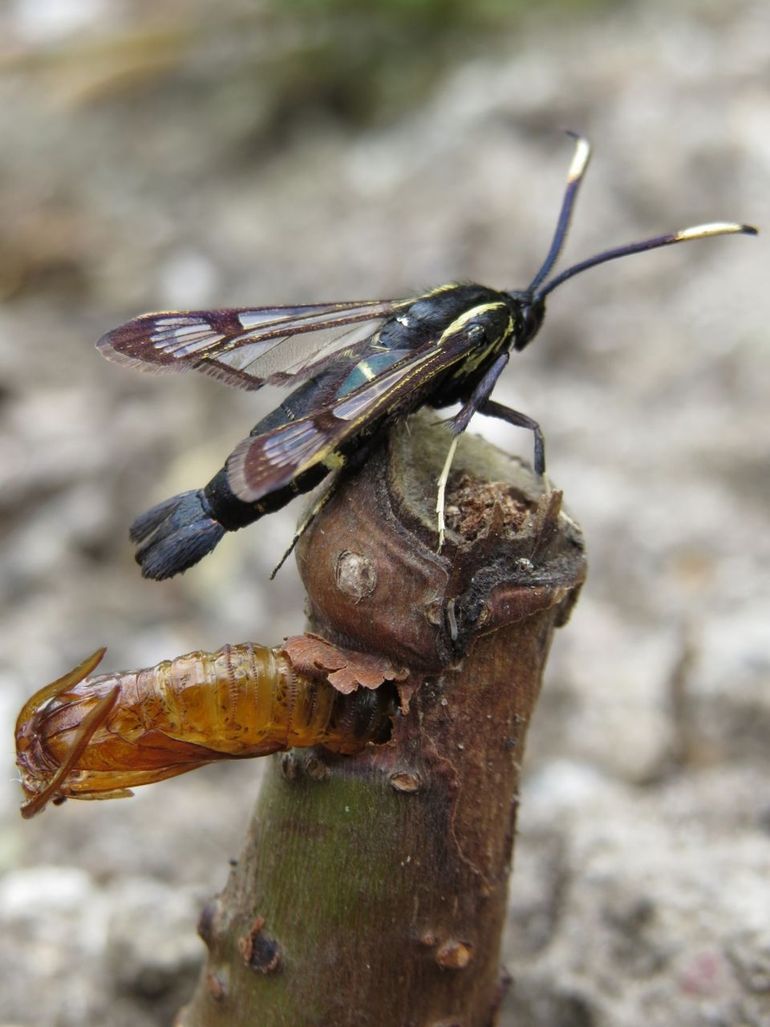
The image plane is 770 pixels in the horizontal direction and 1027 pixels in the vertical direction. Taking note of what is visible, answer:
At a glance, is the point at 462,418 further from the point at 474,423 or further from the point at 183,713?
the point at 474,423

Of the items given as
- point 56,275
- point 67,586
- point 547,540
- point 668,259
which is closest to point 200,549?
point 547,540

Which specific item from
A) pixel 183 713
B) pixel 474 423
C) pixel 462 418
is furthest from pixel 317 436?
pixel 474 423

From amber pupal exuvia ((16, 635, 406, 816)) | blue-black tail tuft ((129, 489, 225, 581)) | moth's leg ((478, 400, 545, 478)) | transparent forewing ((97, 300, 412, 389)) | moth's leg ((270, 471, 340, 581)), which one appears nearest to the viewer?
amber pupal exuvia ((16, 635, 406, 816))

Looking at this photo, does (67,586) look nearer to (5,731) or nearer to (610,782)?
(5,731)

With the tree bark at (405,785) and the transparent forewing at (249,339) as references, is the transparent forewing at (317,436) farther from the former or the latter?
the transparent forewing at (249,339)

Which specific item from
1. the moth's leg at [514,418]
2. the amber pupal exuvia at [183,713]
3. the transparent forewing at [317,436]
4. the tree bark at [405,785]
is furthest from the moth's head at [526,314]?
the amber pupal exuvia at [183,713]

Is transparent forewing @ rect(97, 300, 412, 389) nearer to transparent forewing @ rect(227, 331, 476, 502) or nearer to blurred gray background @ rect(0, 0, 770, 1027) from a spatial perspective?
transparent forewing @ rect(227, 331, 476, 502)

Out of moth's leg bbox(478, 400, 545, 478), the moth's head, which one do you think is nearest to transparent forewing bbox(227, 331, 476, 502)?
moth's leg bbox(478, 400, 545, 478)
